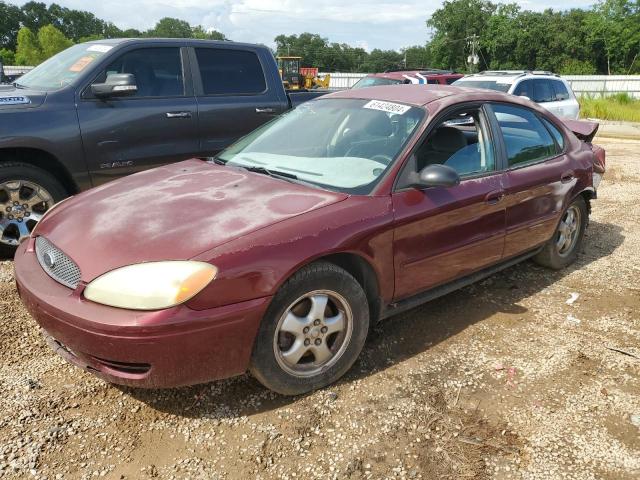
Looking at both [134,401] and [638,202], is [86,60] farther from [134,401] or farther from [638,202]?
[638,202]

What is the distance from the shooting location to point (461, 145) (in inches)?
137

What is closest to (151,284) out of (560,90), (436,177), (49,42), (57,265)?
(57,265)

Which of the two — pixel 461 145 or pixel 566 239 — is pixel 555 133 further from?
pixel 461 145

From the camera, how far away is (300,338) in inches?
103

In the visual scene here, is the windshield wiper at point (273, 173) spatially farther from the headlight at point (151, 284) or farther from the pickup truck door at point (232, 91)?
the pickup truck door at point (232, 91)

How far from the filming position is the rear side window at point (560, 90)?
11.0 metres

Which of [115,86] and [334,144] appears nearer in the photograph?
[334,144]

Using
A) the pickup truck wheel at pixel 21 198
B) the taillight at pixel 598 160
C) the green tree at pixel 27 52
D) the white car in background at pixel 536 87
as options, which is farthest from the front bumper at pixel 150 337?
the green tree at pixel 27 52

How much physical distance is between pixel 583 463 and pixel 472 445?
48cm

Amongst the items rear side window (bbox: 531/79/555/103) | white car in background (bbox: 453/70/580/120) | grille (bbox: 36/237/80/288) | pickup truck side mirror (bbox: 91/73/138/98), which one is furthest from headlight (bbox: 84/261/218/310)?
rear side window (bbox: 531/79/555/103)

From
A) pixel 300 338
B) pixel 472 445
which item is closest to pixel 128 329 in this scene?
pixel 300 338

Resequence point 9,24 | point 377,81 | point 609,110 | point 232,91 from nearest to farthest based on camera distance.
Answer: point 232,91
point 377,81
point 609,110
point 9,24

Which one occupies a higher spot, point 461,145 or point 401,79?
point 401,79

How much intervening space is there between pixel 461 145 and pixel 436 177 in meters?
0.69
